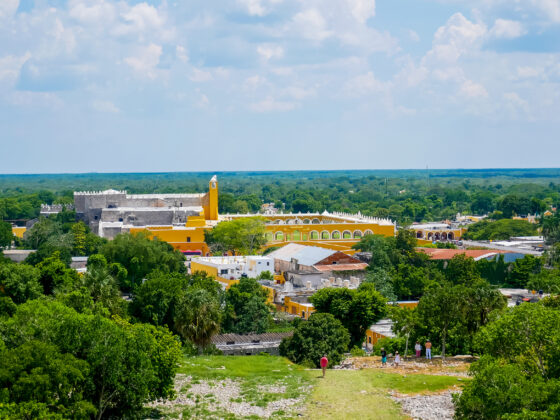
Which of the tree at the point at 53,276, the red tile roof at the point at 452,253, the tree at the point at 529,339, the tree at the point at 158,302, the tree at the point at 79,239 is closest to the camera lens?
the tree at the point at 529,339

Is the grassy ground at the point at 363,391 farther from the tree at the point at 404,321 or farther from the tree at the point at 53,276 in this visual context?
the tree at the point at 53,276

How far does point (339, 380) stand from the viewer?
21297mm

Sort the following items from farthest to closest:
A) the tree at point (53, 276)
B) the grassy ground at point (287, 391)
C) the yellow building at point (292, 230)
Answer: the yellow building at point (292, 230)
the tree at point (53, 276)
the grassy ground at point (287, 391)

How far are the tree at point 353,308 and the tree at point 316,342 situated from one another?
3893 mm

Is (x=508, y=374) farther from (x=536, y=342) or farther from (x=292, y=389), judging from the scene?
(x=292, y=389)

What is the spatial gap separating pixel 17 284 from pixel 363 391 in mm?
15395

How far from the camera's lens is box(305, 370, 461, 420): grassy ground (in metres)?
18.6

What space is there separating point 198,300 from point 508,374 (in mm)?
13623

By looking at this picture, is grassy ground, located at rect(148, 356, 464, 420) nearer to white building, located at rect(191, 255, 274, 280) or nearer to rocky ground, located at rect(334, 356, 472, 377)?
rocky ground, located at rect(334, 356, 472, 377)

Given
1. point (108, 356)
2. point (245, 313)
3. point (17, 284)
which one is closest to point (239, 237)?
point (245, 313)

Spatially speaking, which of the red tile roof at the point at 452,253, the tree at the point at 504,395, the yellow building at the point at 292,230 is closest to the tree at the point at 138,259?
the yellow building at the point at 292,230

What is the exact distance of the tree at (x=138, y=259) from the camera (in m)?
43.0

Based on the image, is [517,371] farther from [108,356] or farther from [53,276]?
[53,276]

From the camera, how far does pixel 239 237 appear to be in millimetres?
57375
